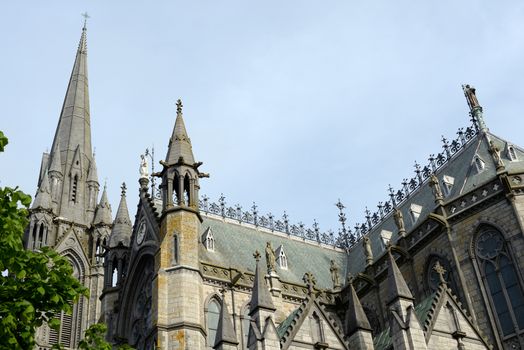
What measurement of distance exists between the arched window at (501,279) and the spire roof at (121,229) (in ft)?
59.7

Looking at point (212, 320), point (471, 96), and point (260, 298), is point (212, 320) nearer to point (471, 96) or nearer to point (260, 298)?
point (260, 298)

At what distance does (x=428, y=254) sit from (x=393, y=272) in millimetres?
6175

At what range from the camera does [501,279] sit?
2812 cm

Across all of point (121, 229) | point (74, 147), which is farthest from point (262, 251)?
point (74, 147)

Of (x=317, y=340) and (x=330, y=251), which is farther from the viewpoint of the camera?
(x=330, y=251)

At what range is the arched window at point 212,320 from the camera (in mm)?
Answer: 27906

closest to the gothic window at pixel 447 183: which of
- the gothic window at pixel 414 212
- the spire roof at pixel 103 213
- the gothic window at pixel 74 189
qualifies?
the gothic window at pixel 414 212

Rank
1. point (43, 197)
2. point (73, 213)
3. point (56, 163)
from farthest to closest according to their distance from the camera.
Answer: point (56, 163)
point (73, 213)
point (43, 197)

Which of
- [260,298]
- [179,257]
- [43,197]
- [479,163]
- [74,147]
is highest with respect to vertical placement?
[74,147]

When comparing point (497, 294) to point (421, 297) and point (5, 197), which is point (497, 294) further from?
point (5, 197)

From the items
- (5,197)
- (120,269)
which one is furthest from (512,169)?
(5,197)

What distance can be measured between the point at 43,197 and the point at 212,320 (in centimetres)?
2810

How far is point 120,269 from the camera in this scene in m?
35.2

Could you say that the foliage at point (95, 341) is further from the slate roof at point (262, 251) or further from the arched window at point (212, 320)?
the slate roof at point (262, 251)
